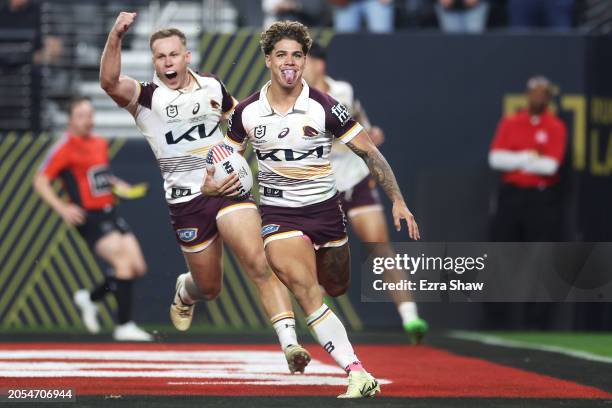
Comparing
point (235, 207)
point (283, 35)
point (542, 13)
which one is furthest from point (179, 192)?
point (542, 13)

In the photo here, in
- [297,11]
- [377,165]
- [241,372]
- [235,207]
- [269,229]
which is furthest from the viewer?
[297,11]

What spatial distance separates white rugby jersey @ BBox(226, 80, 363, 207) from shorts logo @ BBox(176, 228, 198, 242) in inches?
56.2

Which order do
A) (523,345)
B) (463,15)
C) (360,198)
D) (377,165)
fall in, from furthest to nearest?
1. (463,15)
2. (523,345)
3. (360,198)
4. (377,165)

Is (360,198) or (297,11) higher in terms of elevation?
(297,11)

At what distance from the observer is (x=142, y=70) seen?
54.6 feet

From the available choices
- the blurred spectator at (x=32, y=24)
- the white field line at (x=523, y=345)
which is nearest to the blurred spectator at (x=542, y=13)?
the white field line at (x=523, y=345)

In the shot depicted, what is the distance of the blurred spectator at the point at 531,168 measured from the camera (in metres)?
15.1

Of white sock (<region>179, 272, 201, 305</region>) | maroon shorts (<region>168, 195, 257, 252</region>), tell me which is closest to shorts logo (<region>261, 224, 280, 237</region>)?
maroon shorts (<region>168, 195, 257, 252</region>)

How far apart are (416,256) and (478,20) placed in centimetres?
780

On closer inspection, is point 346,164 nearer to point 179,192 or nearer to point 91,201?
point 91,201

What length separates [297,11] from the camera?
16328 mm

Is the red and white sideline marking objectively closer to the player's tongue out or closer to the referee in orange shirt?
the referee in orange shirt

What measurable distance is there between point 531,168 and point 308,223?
7.31m

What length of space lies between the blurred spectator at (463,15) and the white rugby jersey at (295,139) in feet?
26.1
